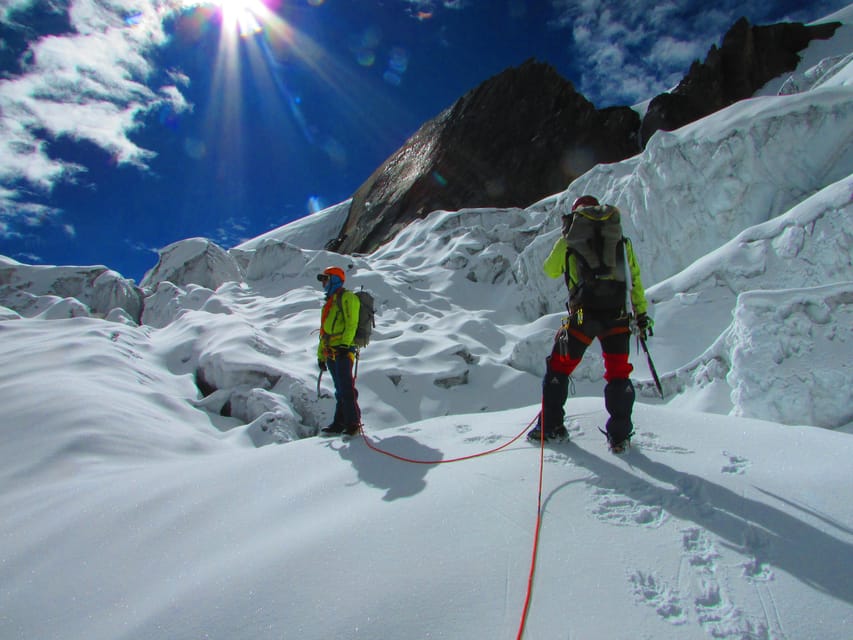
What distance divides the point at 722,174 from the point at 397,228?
24.4m

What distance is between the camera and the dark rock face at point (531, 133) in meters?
34.4

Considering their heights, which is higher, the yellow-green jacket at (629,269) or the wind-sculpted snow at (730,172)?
the wind-sculpted snow at (730,172)

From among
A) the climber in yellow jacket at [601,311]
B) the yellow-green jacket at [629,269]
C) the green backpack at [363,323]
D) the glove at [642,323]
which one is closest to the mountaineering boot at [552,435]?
the climber in yellow jacket at [601,311]

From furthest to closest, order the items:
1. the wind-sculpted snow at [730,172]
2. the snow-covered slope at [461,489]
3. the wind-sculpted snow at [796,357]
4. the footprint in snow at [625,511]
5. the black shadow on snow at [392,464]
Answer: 1. the wind-sculpted snow at [730,172]
2. the wind-sculpted snow at [796,357]
3. the black shadow on snow at [392,464]
4. the footprint in snow at [625,511]
5. the snow-covered slope at [461,489]

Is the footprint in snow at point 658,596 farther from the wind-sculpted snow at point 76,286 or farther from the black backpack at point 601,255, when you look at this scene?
the wind-sculpted snow at point 76,286

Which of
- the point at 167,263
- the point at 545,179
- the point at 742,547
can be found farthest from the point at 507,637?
the point at 545,179

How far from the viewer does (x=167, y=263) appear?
893 inches

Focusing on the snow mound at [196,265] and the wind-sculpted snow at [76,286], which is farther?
the snow mound at [196,265]

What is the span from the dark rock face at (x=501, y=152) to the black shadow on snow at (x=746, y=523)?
31310 millimetres

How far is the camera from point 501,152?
36.1 m

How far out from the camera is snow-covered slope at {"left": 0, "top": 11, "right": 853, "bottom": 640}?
Result: 146 cm

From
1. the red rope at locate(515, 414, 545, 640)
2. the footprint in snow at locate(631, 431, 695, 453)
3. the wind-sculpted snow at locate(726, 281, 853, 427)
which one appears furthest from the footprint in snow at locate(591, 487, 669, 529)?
the wind-sculpted snow at locate(726, 281, 853, 427)

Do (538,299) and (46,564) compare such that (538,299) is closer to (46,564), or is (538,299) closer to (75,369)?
(75,369)

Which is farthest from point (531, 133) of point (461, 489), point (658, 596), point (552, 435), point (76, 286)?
point (658, 596)
